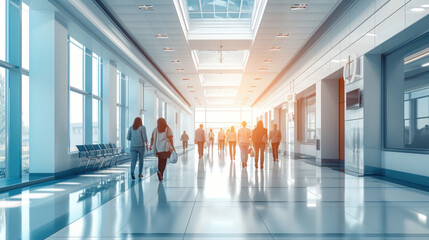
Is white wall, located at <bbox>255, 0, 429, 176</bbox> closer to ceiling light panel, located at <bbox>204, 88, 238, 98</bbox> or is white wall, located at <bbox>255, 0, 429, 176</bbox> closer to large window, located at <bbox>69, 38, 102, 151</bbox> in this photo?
large window, located at <bbox>69, 38, 102, 151</bbox>

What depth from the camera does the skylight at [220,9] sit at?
12395 mm

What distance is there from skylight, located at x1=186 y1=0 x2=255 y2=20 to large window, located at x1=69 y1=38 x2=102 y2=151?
4628 millimetres

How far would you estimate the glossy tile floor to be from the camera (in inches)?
149

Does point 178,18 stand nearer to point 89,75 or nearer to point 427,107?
point 89,75

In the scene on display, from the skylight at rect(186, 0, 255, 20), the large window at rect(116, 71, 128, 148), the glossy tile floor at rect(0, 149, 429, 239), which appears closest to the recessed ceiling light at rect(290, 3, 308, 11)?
the skylight at rect(186, 0, 255, 20)

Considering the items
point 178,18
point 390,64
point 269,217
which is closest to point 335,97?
point 390,64

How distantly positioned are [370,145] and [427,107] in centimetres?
199

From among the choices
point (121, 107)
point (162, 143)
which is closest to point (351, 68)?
point (162, 143)

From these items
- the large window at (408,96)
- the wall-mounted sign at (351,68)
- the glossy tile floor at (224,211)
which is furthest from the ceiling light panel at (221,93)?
the glossy tile floor at (224,211)

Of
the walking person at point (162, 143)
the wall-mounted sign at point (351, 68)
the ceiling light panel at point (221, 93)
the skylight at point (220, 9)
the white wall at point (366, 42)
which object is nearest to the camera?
the white wall at point (366, 42)

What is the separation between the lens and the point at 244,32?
44.8 feet

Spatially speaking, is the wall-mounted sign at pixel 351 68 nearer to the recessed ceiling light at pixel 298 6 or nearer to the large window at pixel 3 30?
the recessed ceiling light at pixel 298 6

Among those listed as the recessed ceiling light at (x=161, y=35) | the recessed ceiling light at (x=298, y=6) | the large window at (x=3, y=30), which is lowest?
the large window at (x=3, y=30)

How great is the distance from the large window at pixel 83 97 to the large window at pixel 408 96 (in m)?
10.3
